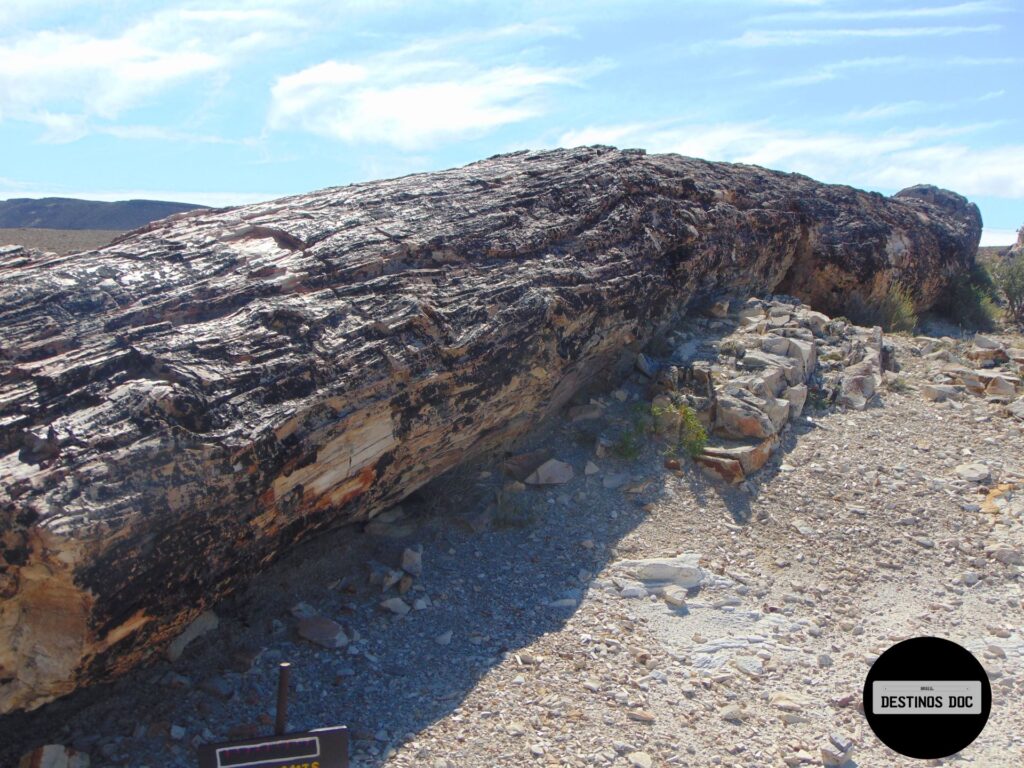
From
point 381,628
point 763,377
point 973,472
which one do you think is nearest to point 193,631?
point 381,628

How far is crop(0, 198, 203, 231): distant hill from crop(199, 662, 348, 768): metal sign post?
40.2m

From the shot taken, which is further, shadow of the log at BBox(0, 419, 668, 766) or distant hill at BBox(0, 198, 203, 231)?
distant hill at BBox(0, 198, 203, 231)

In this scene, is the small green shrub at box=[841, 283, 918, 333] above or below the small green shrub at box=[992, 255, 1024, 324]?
below

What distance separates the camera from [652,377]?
6727 mm

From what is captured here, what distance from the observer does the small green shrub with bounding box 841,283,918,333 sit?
10.3m

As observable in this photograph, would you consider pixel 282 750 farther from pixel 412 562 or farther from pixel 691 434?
pixel 691 434

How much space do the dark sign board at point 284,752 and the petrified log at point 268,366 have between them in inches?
33.1

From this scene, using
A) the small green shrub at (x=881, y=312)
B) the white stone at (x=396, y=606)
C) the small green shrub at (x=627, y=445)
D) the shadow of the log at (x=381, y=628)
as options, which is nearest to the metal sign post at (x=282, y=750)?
the shadow of the log at (x=381, y=628)

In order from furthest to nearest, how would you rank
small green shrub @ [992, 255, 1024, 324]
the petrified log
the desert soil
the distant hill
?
the distant hill
the desert soil
small green shrub @ [992, 255, 1024, 324]
the petrified log

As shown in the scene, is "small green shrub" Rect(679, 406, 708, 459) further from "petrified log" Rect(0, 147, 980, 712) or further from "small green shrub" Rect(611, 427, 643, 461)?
"petrified log" Rect(0, 147, 980, 712)

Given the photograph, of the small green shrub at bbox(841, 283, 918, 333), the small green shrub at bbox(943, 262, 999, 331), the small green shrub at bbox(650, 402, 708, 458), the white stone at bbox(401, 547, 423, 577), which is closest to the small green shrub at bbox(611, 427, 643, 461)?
the small green shrub at bbox(650, 402, 708, 458)

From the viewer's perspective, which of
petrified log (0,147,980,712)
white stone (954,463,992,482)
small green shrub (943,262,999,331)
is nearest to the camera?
petrified log (0,147,980,712)

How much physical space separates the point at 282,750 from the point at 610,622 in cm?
203

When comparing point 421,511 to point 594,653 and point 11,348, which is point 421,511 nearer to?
point 594,653
